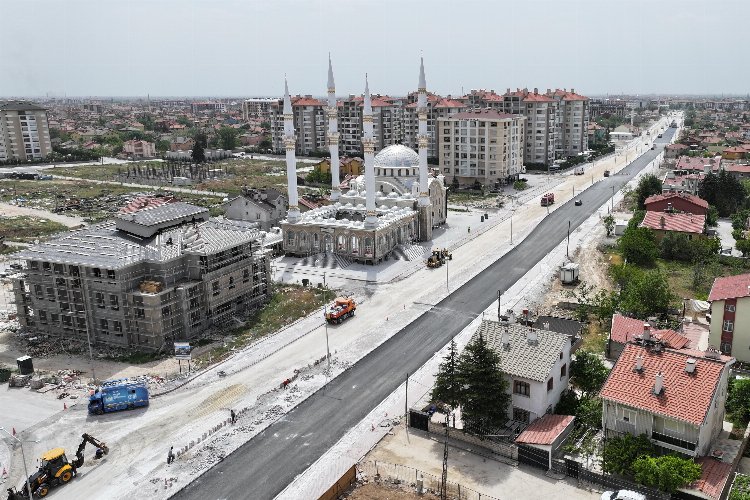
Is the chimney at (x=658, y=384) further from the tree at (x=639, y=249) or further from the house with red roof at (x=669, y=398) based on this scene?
the tree at (x=639, y=249)

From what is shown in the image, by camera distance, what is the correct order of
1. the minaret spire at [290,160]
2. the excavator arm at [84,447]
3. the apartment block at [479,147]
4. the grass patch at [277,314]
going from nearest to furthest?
the excavator arm at [84,447] → the grass patch at [277,314] → the minaret spire at [290,160] → the apartment block at [479,147]

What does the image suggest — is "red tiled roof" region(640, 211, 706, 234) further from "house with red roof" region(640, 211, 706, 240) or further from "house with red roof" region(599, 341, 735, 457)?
"house with red roof" region(599, 341, 735, 457)

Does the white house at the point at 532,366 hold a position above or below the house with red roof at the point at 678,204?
below

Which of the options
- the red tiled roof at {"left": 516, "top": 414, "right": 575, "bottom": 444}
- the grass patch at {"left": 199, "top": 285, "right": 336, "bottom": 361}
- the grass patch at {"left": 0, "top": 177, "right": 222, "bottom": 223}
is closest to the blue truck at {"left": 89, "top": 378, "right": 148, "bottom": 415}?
the grass patch at {"left": 199, "top": 285, "right": 336, "bottom": 361}

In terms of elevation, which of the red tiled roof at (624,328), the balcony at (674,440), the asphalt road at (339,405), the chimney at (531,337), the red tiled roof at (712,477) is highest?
the chimney at (531,337)

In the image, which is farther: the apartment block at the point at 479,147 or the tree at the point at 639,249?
the apartment block at the point at 479,147

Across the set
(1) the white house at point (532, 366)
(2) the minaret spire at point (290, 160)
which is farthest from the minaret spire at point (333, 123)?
(1) the white house at point (532, 366)

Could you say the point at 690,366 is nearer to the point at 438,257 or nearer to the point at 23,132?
the point at 438,257
